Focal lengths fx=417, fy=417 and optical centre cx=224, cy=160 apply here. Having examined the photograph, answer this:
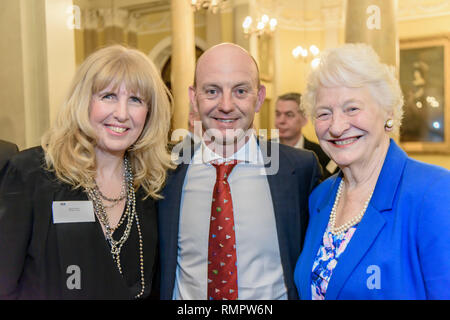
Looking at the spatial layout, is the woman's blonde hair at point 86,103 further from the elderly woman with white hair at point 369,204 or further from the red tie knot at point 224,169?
the elderly woman with white hair at point 369,204

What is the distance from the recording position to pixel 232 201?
6.24 feet

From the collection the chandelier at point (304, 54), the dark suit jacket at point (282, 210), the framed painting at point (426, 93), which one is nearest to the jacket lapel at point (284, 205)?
the dark suit jacket at point (282, 210)

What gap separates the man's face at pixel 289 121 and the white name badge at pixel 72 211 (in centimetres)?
309

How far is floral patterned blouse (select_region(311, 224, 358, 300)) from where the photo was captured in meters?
1.50

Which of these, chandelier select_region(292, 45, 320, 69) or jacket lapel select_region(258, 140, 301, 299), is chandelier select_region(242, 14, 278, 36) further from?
jacket lapel select_region(258, 140, 301, 299)

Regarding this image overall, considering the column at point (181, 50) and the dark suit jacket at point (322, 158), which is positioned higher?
the column at point (181, 50)

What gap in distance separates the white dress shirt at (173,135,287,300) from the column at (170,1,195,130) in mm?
4012

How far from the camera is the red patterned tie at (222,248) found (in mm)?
1790

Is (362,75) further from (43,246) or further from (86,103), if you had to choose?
(43,246)

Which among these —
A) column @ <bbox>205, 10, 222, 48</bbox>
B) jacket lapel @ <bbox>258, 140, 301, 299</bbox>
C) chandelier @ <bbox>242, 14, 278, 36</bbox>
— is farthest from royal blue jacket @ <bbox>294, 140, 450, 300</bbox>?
column @ <bbox>205, 10, 222, 48</bbox>

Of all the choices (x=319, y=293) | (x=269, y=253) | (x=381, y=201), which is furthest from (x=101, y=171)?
(x=381, y=201)

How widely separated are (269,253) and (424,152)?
661 centimetres

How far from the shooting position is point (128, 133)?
1.69 m

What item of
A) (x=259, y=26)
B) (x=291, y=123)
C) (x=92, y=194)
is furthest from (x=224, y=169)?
(x=259, y=26)
